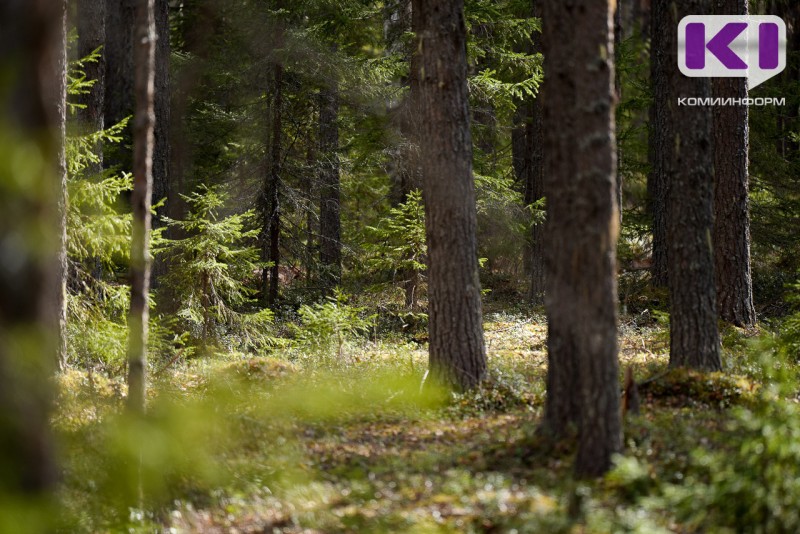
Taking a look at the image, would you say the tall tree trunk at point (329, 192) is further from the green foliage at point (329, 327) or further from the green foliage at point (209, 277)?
the green foliage at point (329, 327)

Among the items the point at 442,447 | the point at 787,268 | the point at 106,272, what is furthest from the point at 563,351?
the point at 787,268

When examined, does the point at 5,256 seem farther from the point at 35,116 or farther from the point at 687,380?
the point at 687,380

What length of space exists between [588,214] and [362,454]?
3.42 m

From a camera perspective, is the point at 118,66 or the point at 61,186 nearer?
the point at 61,186

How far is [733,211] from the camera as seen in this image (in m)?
12.8

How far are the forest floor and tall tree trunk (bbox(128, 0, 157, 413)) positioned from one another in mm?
452

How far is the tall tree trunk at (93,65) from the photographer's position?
13.5 m

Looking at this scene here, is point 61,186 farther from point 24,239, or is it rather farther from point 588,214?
point 24,239

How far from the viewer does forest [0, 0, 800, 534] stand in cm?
504

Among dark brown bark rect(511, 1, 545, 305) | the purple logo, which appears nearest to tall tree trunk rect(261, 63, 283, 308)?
dark brown bark rect(511, 1, 545, 305)

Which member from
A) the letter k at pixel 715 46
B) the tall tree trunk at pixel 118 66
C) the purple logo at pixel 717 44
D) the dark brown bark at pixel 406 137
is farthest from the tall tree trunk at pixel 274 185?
the letter k at pixel 715 46

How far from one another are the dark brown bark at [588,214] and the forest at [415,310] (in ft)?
0.08

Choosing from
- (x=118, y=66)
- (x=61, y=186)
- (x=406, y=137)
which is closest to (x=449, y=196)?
(x=61, y=186)

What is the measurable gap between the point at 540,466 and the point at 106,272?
530 inches
